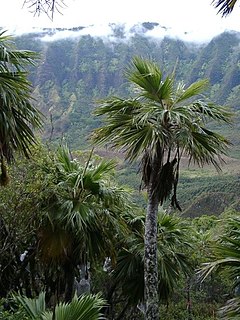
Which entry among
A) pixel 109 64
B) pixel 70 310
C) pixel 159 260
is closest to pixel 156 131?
pixel 159 260

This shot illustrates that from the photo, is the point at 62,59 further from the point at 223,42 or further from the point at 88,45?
the point at 223,42

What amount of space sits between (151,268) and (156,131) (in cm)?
207

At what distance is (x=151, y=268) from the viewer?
685 centimetres

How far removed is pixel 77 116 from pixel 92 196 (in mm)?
76496

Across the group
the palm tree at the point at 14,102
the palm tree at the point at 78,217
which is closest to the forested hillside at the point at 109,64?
the palm tree at the point at 78,217

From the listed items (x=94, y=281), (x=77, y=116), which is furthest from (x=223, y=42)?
(x=94, y=281)

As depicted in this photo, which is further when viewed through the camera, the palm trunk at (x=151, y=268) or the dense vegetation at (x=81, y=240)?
the palm trunk at (x=151, y=268)

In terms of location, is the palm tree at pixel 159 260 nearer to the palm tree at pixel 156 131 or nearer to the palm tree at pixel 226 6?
the palm tree at pixel 156 131

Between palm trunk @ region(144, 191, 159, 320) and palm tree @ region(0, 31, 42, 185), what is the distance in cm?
266

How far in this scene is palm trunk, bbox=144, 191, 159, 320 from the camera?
678 centimetres

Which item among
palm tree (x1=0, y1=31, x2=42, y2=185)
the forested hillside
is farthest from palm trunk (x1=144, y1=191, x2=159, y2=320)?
the forested hillside

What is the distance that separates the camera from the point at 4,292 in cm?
839

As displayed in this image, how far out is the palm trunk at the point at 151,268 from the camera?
6777 mm

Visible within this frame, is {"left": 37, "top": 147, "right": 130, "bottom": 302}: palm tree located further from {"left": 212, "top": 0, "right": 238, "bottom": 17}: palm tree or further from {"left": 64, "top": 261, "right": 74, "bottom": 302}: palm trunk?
{"left": 212, "top": 0, "right": 238, "bottom": 17}: palm tree
